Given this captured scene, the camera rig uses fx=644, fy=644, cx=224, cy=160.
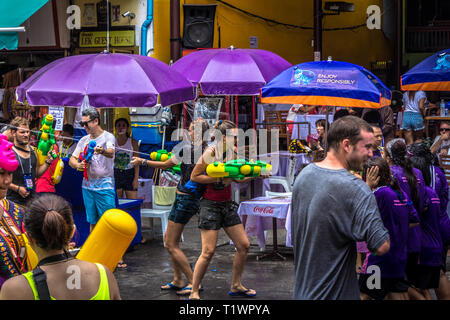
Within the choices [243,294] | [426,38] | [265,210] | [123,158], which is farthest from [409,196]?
[426,38]

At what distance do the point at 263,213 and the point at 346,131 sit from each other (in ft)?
15.3

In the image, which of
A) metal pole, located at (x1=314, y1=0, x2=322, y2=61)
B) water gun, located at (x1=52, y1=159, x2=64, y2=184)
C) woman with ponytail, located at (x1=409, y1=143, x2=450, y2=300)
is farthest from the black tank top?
metal pole, located at (x1=314, y1=0, x2=322, y2=61)

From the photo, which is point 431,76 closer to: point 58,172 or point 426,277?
point 426,277

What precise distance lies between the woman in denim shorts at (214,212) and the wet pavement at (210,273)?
0.56 meters

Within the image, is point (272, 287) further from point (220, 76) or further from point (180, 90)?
point (220, 76)

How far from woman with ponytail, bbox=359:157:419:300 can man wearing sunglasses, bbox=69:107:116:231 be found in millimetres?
3678

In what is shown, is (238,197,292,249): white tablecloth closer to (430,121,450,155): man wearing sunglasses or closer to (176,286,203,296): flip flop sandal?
(176,286,203,296): flip flop sandal

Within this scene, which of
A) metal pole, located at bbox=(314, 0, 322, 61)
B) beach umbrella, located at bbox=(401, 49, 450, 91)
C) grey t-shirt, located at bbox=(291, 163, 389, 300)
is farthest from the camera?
metal pole, located at bbox=(314, 0, 322, 61)

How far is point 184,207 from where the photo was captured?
6594mm

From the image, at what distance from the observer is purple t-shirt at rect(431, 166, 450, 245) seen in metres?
5.81

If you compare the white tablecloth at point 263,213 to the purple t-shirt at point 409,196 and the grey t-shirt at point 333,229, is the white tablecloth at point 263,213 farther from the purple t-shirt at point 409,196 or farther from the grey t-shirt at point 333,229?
the grey t-shirt at point 333,229

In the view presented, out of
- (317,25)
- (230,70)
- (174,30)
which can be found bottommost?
(230,70)

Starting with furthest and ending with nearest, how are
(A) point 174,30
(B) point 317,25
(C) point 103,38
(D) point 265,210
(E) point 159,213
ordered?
(B) point 317,25, (A) point 174,30, (C) point 103,38, (E) point 159,213, (D) point 265,210

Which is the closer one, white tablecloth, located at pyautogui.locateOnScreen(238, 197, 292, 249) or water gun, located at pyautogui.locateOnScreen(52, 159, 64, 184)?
white tablecloth, located at pyautogui.locateOnScreen(238, 197, 292, 249)
